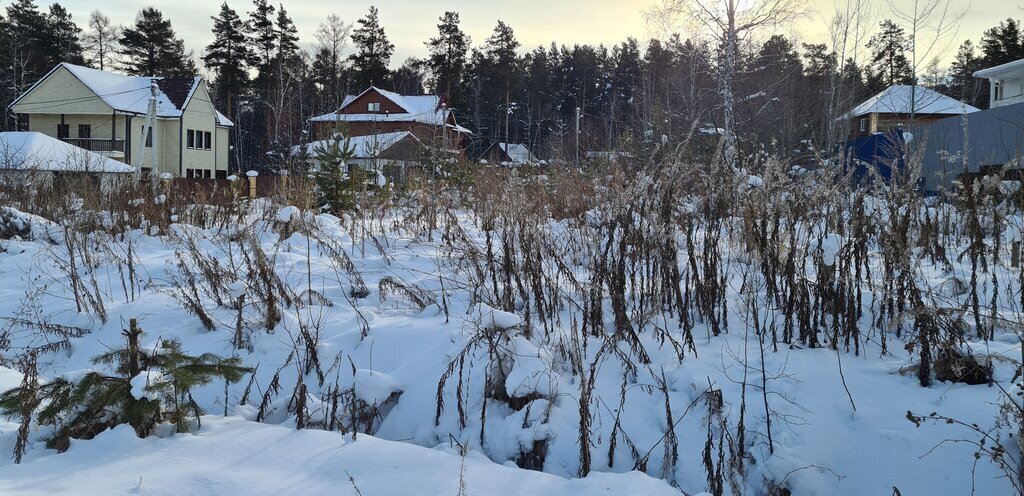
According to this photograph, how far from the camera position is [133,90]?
31.6 meters

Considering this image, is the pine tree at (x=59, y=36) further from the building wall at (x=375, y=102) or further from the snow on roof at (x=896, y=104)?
the snow on roof at (x=896, y=104)

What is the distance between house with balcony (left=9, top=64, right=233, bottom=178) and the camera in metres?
30.4

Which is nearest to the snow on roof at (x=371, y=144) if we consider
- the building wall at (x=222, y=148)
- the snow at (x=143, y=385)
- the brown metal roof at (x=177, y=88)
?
the snow at (x=143, y=385)

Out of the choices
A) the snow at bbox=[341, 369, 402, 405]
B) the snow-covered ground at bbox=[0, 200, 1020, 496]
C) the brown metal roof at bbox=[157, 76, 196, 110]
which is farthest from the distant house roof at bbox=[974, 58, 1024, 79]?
the brown metal roof at bbox=[157, 76, 196, 110]

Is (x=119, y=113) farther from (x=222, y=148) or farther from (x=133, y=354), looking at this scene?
(x=133, y=354)

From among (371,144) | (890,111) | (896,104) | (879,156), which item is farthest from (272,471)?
(896,104)

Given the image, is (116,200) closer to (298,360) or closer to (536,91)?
(298,360)

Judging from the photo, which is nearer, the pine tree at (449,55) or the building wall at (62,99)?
the building wall at (62,99)

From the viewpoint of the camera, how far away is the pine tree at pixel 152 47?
39.6 meters

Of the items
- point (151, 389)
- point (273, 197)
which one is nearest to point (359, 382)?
point (151, 389)

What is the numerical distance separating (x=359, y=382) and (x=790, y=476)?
2.03 metres

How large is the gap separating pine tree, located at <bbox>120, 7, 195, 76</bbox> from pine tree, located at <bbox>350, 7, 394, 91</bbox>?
1041 cm

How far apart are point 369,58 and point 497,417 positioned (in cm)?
4454

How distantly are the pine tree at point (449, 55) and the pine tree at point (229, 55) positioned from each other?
11.7 meters
